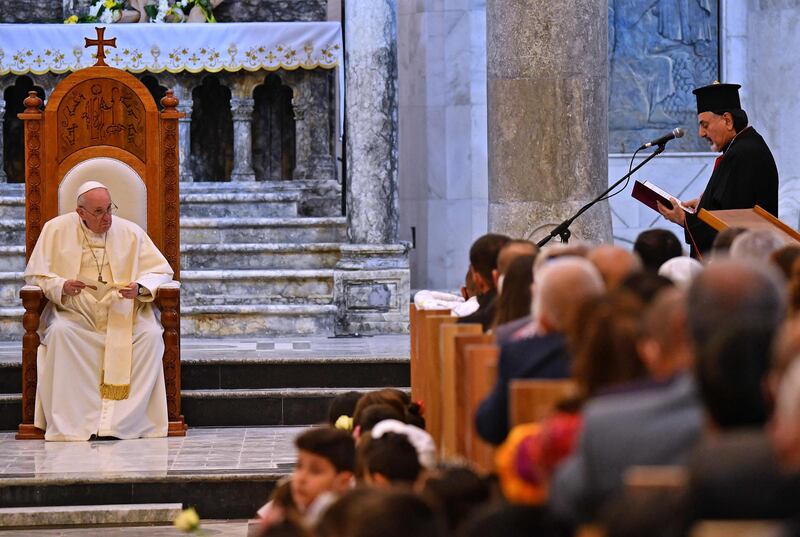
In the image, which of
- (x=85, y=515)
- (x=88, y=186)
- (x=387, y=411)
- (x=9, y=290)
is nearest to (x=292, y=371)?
(x=88, y=186)

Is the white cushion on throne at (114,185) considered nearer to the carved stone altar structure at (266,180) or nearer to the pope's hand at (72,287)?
the pope's hand at (72,287)

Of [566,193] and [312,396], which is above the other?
[566,193]

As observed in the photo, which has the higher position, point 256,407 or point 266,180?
point 266,180

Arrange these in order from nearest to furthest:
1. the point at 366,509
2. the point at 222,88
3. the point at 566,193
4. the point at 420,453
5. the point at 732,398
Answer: the point at 732,398
the point at 366,509
the point at 420,453
the point at 566,193
the point at 222,88

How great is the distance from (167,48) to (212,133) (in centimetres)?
106

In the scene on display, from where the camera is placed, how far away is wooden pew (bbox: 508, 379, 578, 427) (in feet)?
10.2

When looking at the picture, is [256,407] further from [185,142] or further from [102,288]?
[185,142]

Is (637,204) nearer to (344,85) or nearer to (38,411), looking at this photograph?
(344,85)

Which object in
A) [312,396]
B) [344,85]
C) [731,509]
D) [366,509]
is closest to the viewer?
[731,509]

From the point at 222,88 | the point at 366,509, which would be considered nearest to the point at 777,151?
the point at 222,88

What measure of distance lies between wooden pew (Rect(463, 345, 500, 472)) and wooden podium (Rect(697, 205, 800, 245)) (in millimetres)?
2125

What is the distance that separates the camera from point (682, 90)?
40.8 ft

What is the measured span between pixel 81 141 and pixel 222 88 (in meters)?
4.36

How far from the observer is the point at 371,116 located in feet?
35.3
